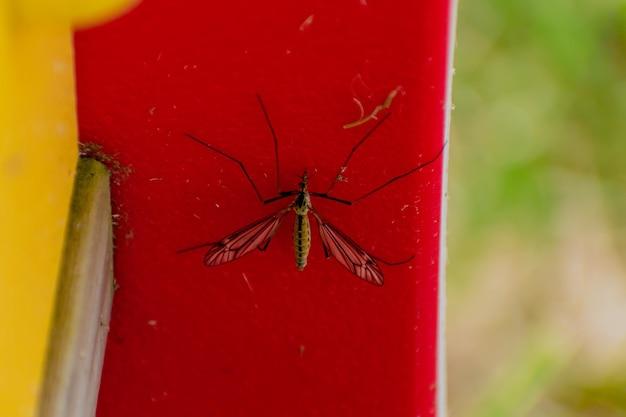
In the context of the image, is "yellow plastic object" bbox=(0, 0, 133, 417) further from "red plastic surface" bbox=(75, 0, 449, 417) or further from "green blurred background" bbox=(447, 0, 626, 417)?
"green blurred background" bbox=(447, 0, 626, 417)

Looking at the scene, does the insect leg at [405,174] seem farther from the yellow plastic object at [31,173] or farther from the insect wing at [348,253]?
the yellow plastic object at [31,173]

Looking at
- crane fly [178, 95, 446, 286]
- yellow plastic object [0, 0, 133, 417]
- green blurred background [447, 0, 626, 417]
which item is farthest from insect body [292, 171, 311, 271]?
green blurred background [447, 0, 626, 417]

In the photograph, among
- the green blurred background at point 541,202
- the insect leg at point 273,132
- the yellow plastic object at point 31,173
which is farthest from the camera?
the green blurred background at point 541,202

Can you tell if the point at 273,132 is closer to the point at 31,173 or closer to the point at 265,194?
the point at 265,194

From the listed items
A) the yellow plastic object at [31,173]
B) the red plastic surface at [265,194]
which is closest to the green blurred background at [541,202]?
the red plastic surface at [265,194]

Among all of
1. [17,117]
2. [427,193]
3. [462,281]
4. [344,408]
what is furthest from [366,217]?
[462,281]

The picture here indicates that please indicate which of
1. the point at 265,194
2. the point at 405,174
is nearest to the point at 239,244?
the point at 265,194

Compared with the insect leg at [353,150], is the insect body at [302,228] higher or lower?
lower
